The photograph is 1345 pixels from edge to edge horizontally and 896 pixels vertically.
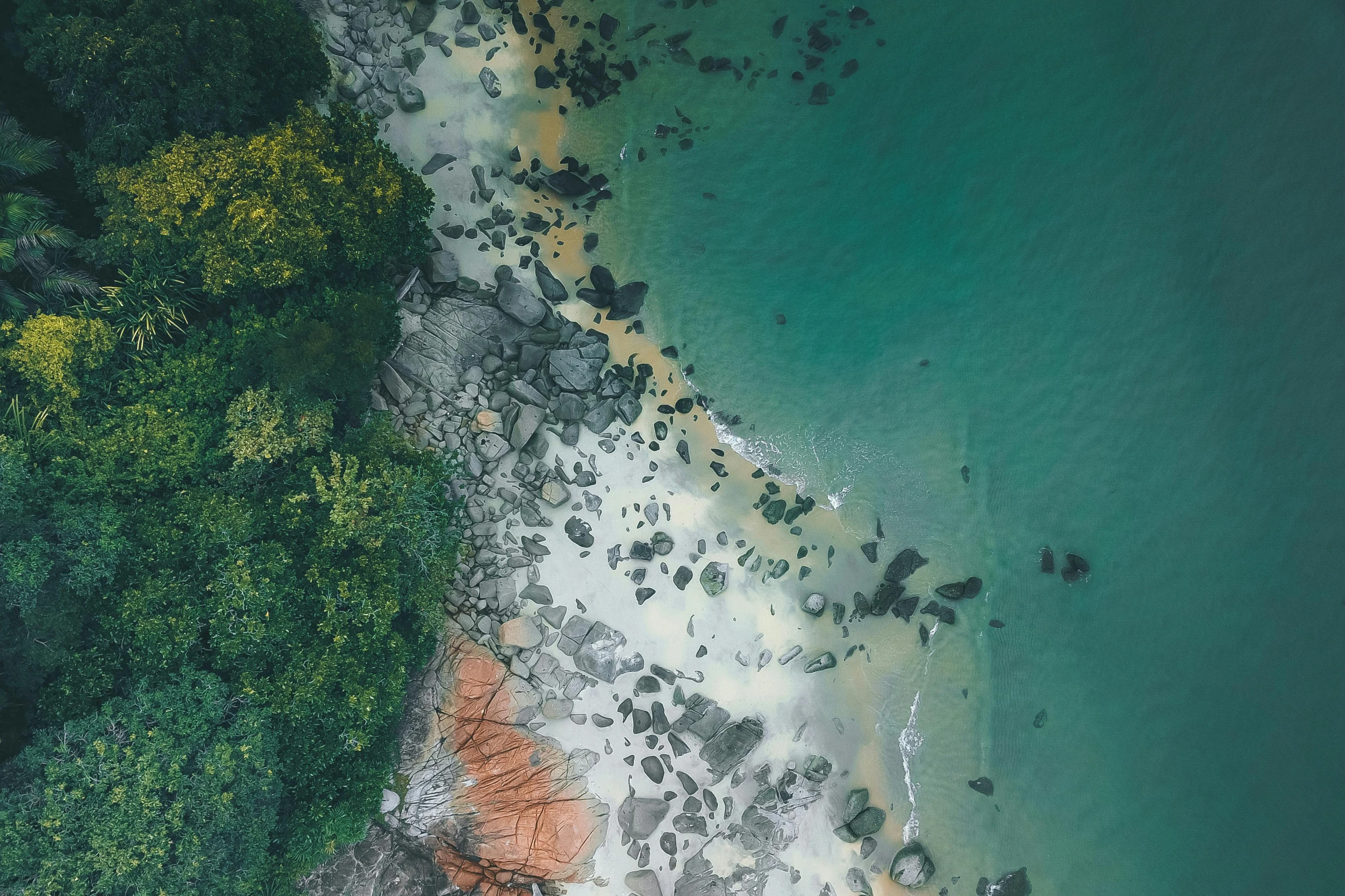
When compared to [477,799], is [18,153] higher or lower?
higher

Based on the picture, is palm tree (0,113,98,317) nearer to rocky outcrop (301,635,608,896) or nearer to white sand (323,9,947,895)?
white sand (323,9,947,895)

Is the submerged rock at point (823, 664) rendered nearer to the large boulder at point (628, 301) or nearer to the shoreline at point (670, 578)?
the shoreline at point (670, 578)

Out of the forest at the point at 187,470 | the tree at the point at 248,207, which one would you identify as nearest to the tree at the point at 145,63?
the forest at the point at 187,470

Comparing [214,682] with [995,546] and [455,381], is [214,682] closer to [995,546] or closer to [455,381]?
[455,381]

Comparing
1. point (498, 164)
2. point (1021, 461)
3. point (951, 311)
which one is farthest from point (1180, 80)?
point (498, 164)

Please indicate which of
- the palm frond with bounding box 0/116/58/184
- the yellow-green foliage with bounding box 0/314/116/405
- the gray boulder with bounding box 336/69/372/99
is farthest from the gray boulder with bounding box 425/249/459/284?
the palm frond with bounding box 0/116/58/184

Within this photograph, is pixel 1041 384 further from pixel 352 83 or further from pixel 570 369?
pixel 352 83

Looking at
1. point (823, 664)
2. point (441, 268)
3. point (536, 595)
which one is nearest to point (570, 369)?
point (441, 268)
